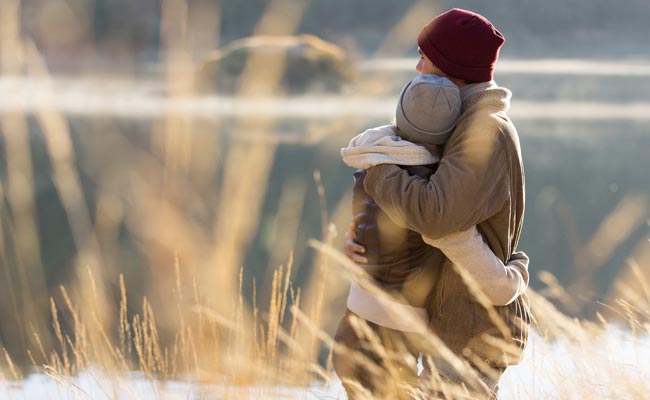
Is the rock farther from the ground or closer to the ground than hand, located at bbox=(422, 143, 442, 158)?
closer to the ground

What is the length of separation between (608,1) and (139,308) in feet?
62.9

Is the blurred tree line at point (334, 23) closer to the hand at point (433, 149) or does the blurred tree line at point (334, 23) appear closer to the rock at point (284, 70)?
the rock at point (284, 70)

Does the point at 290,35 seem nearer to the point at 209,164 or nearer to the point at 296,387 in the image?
the point at 209,164

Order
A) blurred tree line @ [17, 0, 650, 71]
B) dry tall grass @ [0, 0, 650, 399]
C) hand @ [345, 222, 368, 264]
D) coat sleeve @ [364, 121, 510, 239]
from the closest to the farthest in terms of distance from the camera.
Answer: coat sleeve @ [364, 121, 510, 239] → hand @ [345, 222, 368, 264] → dry tall grass @ [0, 0, 650, 399] → blurred tree line @ [17, 0, 650, 71]

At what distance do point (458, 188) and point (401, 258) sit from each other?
6.8 inches

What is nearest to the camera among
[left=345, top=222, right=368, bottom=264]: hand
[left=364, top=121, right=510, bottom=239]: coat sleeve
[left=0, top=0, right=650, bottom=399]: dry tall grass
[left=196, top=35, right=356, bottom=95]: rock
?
[left=364, top=121, right=510, bottom=239]: coat sleeve

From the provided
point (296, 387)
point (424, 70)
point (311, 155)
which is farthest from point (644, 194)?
point (424, 70)

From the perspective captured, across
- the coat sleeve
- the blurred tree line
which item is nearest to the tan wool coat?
the coat sleeve

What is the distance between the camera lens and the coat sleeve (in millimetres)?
1382

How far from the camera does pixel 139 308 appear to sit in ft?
14.4

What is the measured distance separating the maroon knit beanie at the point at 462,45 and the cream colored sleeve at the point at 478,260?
0.23 m

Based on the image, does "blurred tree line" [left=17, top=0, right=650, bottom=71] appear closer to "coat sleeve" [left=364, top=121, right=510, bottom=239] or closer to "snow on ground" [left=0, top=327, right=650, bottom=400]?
"snow on ground" [left=0, top=327, right=650, bottom=400]

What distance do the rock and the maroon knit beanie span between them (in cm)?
1425

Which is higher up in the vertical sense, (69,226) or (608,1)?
(69,226)
